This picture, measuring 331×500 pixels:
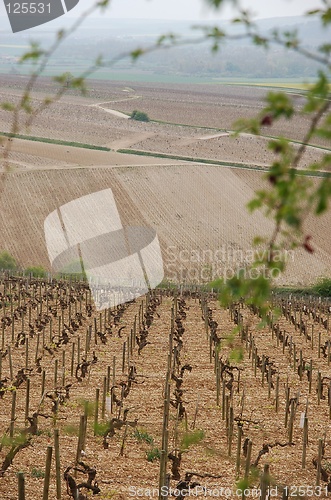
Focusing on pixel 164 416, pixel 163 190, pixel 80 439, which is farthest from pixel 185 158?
pixel 164 416

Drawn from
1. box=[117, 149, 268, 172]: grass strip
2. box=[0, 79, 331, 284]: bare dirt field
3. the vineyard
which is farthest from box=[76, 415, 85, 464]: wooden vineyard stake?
box=[117, 149, 268, 172]: grass strip

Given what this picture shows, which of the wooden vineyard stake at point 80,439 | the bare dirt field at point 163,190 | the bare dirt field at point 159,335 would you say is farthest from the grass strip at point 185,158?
the wooden vineyard stake at point 80,439

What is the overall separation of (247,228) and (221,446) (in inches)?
1433

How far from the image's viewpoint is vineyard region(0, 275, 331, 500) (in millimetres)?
9039

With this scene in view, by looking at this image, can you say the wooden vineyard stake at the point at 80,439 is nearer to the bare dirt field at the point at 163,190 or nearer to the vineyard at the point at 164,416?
the vineyard at the point at 164,416

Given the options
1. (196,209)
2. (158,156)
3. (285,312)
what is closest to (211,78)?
(158,156)

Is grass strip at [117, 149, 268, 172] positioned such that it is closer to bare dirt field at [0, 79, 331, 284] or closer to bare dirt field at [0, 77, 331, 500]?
bare dirt field at [0, 77, 331, 500]

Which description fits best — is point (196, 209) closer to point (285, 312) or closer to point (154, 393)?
Result: point (285, 312)

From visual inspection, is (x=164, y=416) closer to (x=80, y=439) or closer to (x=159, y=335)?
(x=80, y=439)

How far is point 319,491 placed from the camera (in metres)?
9.51

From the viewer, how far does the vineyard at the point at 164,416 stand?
29.7 ft

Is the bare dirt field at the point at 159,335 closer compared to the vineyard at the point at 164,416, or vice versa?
the vineyard at the point at 164,416

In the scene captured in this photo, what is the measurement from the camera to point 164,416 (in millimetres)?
8055

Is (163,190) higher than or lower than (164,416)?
lower
